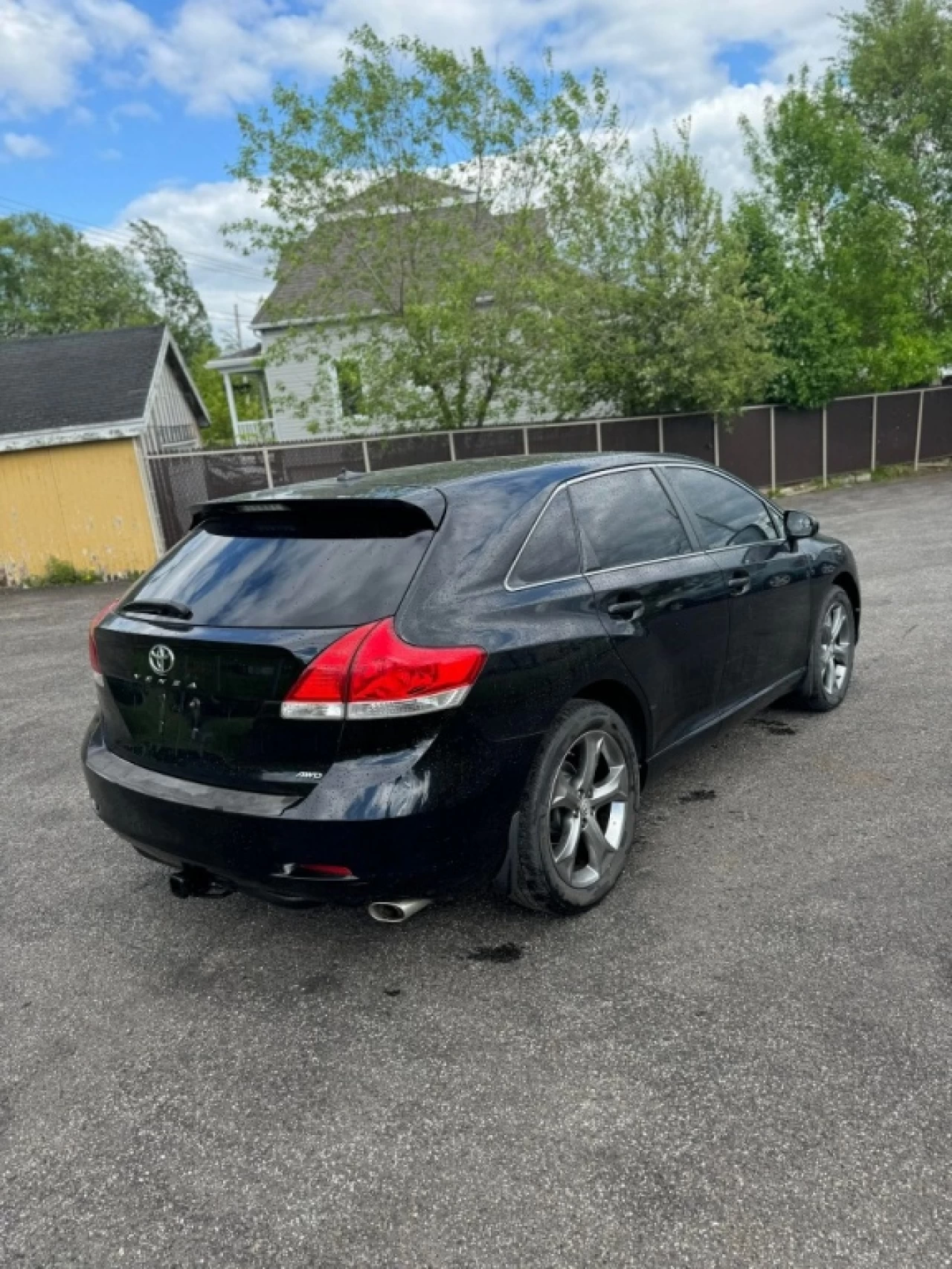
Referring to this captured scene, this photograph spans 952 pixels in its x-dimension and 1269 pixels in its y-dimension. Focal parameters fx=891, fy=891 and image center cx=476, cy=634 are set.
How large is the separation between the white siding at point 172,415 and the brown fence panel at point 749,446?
10.6 m

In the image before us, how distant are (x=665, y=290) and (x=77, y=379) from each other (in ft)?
35.5

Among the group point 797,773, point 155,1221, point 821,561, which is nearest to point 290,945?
point 155,1221

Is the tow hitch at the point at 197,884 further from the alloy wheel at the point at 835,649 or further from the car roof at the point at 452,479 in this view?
the alloy wheel at the point at 835,649

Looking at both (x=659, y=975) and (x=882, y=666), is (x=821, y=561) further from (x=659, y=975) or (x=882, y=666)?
(x=659, y=975)

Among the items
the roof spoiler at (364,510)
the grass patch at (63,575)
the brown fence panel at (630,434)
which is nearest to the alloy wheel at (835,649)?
the roof spoiler at (364,510)

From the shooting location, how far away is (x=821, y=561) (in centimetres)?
492

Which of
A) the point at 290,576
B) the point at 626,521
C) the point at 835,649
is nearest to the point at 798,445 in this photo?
the point at 835,649

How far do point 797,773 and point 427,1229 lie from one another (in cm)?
294

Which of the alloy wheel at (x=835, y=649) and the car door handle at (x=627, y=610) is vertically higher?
the car door handle at (x=627, y=610)

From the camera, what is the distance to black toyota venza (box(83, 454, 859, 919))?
2613mm

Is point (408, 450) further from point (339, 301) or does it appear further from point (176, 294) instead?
point (176, 294)

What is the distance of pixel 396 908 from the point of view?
2711mm

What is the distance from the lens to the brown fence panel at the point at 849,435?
19.3 m

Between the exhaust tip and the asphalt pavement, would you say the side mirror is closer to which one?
the asphalt pavement
